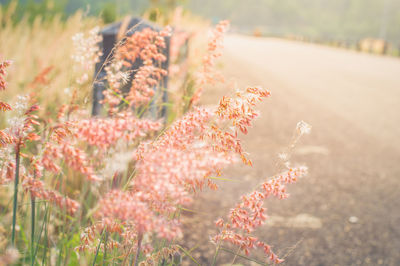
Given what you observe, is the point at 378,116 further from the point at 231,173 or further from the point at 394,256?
the point at 394,256

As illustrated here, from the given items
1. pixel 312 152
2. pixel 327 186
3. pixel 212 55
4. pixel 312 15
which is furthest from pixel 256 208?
pixel 312 15

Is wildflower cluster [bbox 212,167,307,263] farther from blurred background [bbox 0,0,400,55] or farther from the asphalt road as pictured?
blurred background [bbox 0,0,400,55]

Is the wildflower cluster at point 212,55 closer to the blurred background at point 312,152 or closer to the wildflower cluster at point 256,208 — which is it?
the blurred background at point 312,152

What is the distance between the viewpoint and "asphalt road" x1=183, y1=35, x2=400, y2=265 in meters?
2.52

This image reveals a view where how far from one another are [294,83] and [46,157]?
8762mm

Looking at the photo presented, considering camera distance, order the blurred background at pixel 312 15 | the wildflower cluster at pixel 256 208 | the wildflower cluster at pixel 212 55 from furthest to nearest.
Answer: the blurred background at pixel 312 15 < the wildflower cluster at pixel 212 55 < the wildflower cluster at pixel 256 208

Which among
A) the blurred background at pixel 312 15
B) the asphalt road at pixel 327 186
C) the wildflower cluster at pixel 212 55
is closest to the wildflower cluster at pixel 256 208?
the asphalt road at pixel 327 186

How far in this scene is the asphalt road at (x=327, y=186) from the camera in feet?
8.27

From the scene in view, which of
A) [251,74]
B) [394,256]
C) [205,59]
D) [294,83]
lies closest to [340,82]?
[294,83]

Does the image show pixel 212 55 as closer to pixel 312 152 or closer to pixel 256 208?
pixel 256 208

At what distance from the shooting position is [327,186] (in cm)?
363

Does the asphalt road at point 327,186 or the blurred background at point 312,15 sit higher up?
the blurred background at point 312,15

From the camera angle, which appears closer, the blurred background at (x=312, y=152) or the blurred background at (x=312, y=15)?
the blurred background at (x=312, y=152)

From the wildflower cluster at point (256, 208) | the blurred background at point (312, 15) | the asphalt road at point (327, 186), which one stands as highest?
the blurred background at point (312, 15)
